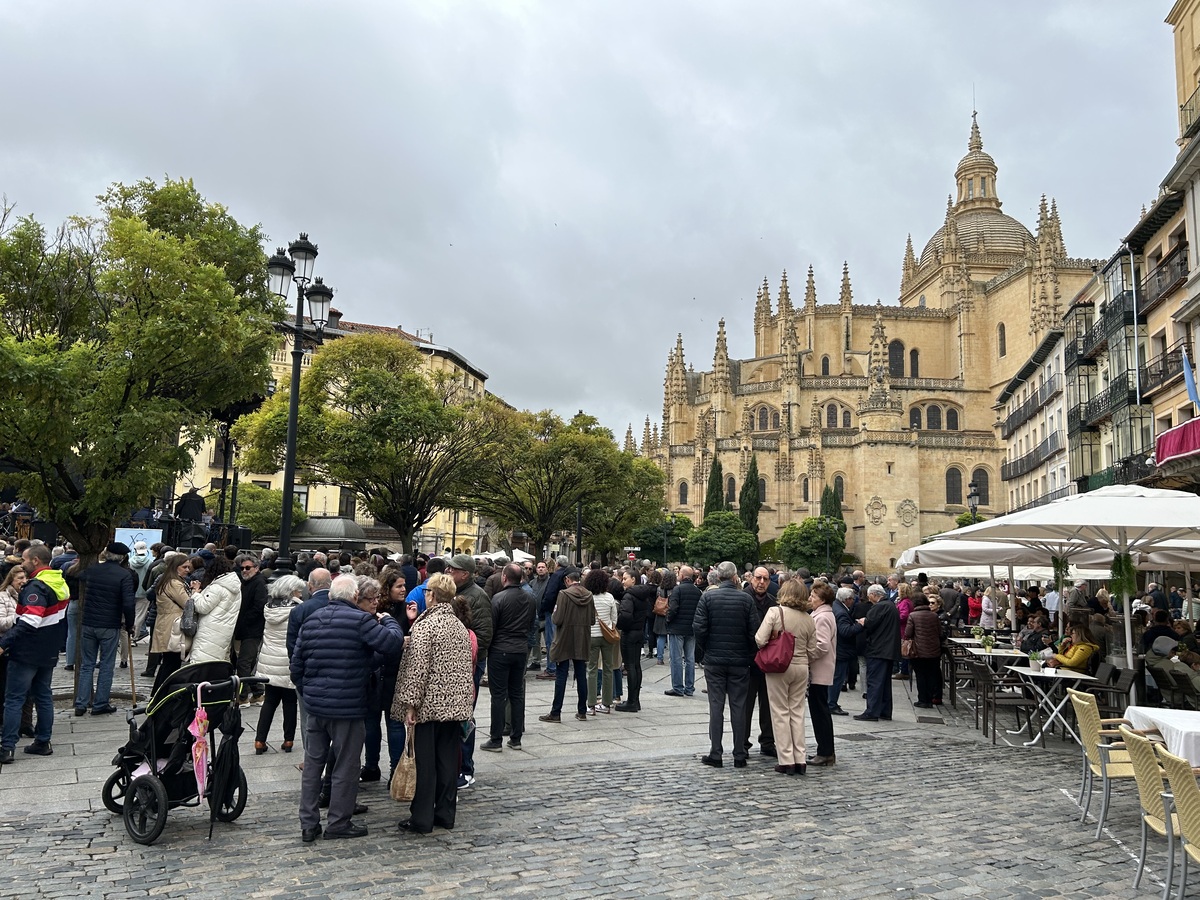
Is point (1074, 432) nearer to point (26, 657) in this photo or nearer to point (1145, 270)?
point (1145, 270)

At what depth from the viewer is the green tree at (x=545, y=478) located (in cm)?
3372

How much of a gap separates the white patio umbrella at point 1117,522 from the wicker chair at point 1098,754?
8.63 ft

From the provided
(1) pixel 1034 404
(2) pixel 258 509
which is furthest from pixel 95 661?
(1) pixel 1034 404

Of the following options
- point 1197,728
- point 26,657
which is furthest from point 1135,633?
point 26,657

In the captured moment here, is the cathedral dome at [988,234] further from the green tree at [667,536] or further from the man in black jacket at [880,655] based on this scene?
the man in black jacket at [880,655]

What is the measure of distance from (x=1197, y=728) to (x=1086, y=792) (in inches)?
61.8

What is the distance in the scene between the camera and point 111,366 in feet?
39.6

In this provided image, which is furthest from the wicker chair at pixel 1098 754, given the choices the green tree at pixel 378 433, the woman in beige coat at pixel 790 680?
the green tree at pixel 378 433

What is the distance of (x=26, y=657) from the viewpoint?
25.1ft

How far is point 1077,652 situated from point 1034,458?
33.3m

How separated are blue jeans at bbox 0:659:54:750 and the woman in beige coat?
6436 millimetres

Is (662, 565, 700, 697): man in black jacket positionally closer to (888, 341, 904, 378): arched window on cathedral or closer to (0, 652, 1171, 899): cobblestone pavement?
(0, 652, 1171, 899): cobblestone pavement

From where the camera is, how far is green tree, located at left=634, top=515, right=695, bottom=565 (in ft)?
186

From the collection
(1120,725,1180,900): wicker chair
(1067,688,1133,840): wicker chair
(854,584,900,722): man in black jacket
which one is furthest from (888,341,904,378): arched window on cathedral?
(1120,725,1180,900): wicker chair
